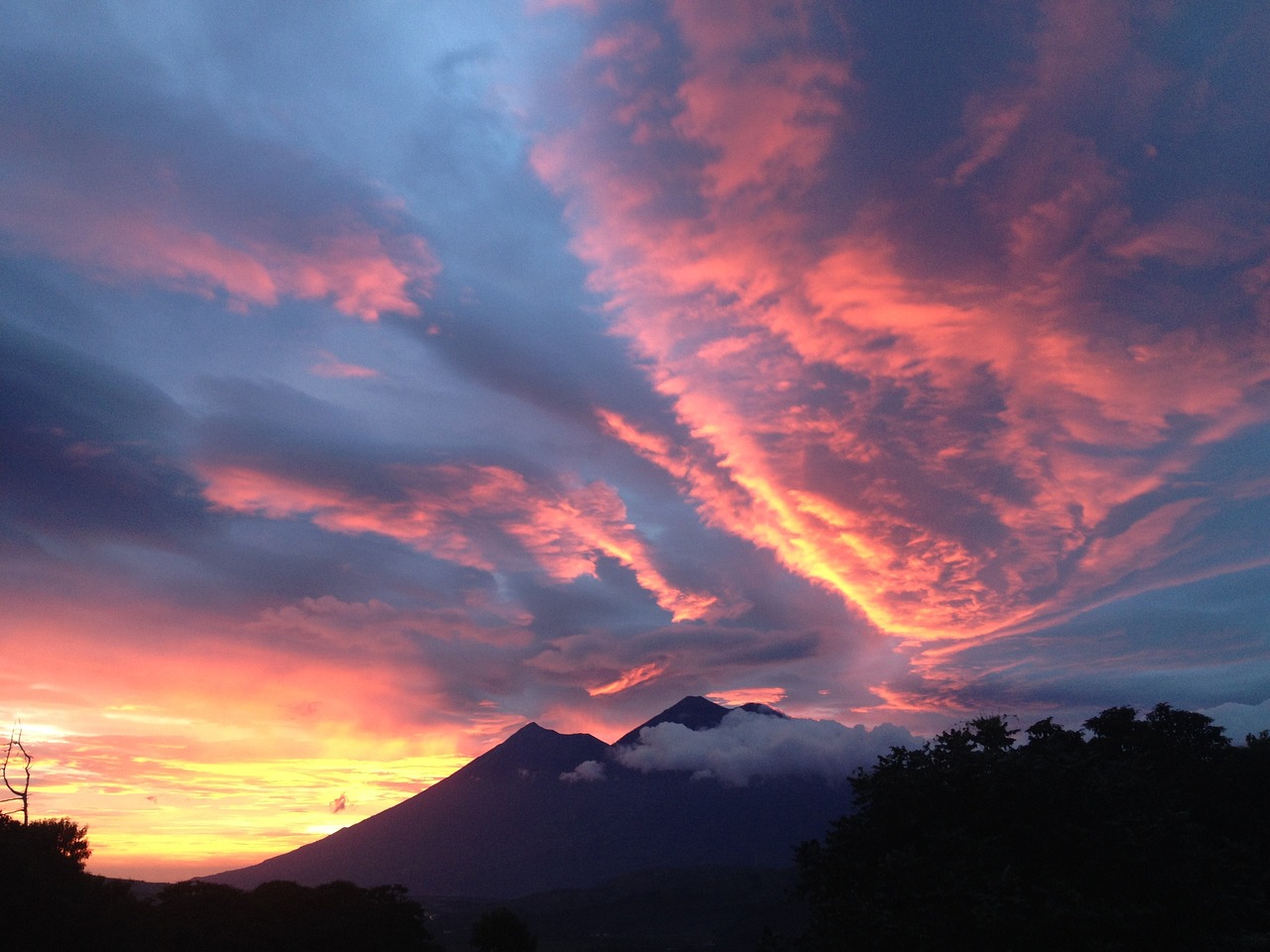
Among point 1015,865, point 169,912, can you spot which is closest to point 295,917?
point 169,912

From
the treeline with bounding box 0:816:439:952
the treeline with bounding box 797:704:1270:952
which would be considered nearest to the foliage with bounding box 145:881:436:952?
the treeline with bounding box 0:816:439:952

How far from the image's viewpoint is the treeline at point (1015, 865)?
931 inches

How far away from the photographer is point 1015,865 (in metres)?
26.2

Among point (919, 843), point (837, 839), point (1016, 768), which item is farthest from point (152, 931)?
point (1016, 768)

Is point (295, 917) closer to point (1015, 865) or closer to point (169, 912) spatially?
point (169, 912)

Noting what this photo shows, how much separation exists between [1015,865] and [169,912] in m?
49.7

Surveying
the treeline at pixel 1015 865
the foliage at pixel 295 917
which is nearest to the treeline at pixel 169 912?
the foliage at pixel 295 917

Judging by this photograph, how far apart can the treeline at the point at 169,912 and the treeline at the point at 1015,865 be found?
26928mm

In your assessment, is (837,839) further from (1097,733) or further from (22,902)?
(1097,733)

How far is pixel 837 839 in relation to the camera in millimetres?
30844

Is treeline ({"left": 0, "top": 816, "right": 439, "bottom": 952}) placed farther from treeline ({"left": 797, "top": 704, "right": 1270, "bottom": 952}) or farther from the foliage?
treeline ({"left": 797, "top": 704, "right": 1270, "bottom": 952})

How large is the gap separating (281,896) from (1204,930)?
2219 inches

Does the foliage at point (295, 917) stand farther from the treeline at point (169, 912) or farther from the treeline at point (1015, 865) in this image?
the treeline at point (1015, 865)

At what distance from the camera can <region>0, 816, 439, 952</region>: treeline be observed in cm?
2891
